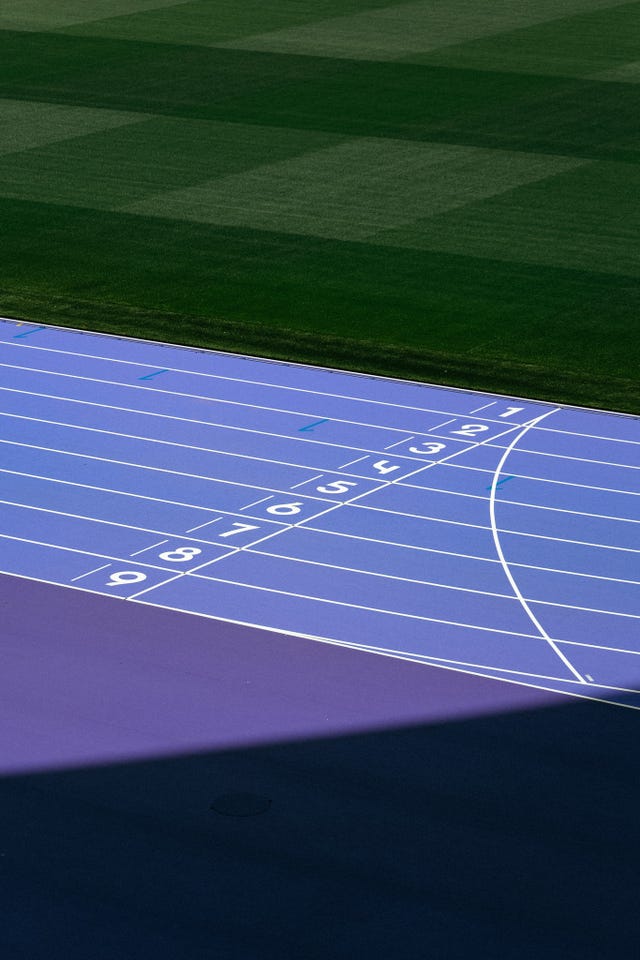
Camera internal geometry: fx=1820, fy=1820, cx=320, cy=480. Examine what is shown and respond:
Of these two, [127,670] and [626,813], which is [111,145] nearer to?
[127,670]

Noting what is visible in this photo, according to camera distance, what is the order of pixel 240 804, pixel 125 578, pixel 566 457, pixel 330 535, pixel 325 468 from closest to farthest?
1. pixel 240 804
2. pixel 125 578
3. pixel 330 535
4. pixel 325 468
5. pixel 566 457

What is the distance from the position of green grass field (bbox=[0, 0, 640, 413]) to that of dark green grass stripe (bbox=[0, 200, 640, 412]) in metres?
0.03

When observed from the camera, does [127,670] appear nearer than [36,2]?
Yes

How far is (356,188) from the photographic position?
20578mm

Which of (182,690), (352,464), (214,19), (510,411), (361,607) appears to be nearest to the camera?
(182,690)

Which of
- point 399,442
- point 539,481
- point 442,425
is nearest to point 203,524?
point 399,442

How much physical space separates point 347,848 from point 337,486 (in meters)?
4.73

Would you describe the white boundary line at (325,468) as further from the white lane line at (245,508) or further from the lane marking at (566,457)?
the white lane line at (245,508)

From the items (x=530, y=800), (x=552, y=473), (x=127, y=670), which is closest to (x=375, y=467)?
(x=552, y=473)

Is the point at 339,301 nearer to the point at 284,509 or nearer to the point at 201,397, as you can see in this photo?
the point at 201,397

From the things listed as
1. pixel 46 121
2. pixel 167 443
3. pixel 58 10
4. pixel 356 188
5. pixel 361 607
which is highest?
pixel 58 10

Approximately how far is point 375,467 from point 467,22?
17837 mm

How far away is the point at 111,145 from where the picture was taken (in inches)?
887

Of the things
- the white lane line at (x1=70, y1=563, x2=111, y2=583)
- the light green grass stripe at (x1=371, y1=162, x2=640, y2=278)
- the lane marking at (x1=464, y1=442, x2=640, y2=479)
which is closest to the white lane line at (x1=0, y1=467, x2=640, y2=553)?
the white lane line at (x1=70, y1=563, x2=111, y2=583)
